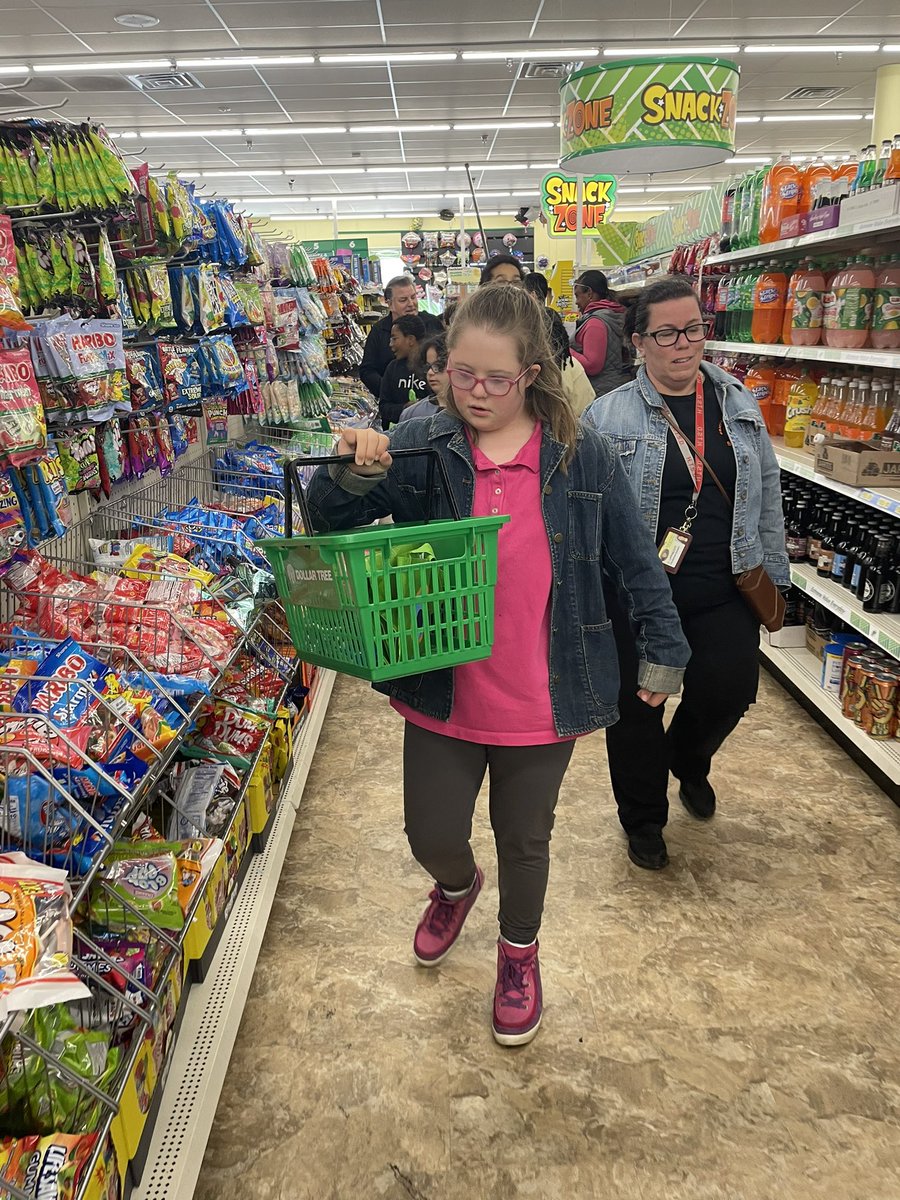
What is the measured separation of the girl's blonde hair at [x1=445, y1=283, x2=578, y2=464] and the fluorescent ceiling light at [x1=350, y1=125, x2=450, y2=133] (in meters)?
13.6

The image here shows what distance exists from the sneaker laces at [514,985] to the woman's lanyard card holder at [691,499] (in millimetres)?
1122

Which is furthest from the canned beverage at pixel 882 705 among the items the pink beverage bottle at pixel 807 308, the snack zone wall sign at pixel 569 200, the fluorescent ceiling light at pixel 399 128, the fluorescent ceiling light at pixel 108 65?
the fluorescent ceiling light at pixel 399 128

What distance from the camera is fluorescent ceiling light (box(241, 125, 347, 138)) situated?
531 inches

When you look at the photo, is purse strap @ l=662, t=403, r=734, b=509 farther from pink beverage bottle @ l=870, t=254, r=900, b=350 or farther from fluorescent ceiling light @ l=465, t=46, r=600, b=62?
fluorescent ceiling light @ l=465, t=46, r=600, b=62

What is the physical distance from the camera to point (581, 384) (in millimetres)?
3701

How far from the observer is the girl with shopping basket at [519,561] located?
1.75 metres

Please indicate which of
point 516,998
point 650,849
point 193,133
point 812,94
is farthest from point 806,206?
point 193,133

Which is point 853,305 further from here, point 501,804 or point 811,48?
point 811,48

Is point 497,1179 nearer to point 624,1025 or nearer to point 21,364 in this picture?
point 624,1025

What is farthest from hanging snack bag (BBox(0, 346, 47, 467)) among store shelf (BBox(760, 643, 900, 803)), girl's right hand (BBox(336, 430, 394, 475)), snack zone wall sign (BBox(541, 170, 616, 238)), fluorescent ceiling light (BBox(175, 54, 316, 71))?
fluorescent ceiling light (BBox(175, 54, 316, 71))

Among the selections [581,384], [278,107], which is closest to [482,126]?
[278,107]

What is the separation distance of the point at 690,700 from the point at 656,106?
3.00 meters

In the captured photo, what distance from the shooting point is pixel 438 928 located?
239 centimetres

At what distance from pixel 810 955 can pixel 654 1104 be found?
72 cm
